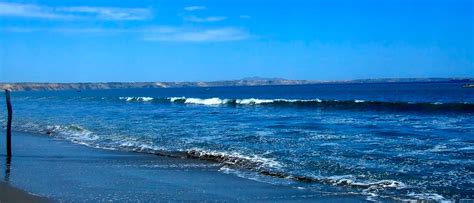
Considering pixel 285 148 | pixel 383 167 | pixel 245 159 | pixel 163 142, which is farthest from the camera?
pixel 163 142

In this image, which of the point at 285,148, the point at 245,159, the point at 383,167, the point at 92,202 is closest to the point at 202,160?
the point at 245,159

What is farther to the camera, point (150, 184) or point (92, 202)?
point (150, 184)

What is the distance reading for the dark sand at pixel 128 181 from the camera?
9.12 m

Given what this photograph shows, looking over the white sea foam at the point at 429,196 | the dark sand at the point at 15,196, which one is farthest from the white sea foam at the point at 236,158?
the dark sand at the point at 15,196

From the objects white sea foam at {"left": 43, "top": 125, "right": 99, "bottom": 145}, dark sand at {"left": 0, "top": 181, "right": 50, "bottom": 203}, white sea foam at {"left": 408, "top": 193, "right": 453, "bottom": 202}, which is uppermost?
white sea foam at {"left": 408, "top": 193, "right": 453, "bottom": 202}

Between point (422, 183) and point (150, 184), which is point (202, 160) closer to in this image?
point (150, 184)

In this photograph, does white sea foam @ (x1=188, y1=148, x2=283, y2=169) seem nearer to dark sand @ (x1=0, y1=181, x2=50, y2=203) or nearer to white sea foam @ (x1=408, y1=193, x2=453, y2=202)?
white sea foam @ (x1=408, y1=193, x2=453, y2=202)

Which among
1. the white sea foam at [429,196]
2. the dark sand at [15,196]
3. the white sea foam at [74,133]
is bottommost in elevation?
the white sea foam at [74,133]

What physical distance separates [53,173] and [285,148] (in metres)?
6.89

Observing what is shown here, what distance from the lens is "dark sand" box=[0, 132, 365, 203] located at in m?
9.12

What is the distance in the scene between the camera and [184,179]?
36.4 ft

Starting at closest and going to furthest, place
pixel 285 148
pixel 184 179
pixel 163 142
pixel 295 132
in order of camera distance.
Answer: pixel 184 179, pixel 285 148, pixel 163 142, pixel 295 132

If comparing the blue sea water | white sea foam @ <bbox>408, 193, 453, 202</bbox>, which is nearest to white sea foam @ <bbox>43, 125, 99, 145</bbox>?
the blue sea water

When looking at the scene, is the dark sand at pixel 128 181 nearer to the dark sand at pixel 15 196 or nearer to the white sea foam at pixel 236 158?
the dark sand at pixel 15 196
